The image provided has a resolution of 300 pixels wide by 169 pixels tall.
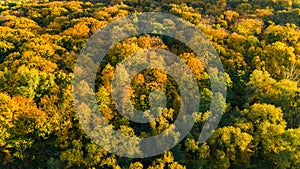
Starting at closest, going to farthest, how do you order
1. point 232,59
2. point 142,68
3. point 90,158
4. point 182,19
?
point 90,158, point 142,68, point 232,59, point 182,19

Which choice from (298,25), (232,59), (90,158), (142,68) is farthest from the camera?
(298,25)

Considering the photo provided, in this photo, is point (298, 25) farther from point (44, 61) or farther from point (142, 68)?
point (44, 61)

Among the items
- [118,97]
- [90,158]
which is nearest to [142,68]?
[118,97]

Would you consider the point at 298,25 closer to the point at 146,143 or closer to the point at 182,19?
the point at 182,19

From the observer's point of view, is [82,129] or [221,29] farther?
[221,29]

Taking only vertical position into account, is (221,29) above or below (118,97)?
above

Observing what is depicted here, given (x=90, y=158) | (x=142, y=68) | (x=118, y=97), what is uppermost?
(x=142, y=68)
